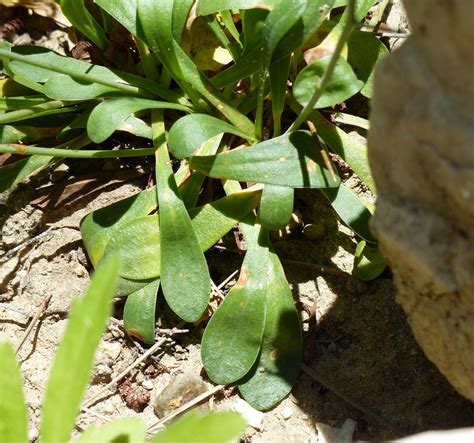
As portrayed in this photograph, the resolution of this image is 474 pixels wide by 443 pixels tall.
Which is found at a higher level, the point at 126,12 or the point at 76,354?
the point at 126,12

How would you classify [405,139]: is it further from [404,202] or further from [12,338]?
[12,338]

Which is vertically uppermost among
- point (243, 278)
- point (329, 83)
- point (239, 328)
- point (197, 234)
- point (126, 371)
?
point (329, 83)

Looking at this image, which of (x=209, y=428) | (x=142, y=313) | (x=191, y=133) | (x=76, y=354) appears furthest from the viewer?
(x=142, y=313)

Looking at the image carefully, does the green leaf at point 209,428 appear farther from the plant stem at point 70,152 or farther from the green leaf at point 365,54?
the green leaf at point 365,54

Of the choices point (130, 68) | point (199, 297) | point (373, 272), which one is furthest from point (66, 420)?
point (130, 68)

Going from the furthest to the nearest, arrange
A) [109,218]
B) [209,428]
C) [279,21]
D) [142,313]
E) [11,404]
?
[109,218], [142,313], [279,21], [11,404], [209,428]

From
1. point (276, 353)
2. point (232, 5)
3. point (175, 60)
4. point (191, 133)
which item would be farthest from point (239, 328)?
point (232, 5)

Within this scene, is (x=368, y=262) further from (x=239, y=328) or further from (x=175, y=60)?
(x=175, y=60)

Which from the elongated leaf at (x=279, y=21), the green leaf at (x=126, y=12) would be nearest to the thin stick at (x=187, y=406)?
the elongated leaf at (x=279, y=21)

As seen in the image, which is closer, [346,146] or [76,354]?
[76,354]

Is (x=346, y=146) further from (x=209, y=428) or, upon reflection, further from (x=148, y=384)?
(x=209, y=428)
